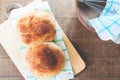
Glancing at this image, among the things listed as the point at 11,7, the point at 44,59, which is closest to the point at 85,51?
the point at 44,59

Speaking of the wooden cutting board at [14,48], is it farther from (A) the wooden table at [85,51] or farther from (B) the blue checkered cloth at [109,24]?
(B) the blue checkered cloth at [109,24]

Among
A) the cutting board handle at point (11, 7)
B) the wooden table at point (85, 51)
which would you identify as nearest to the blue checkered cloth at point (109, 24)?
the wooden table at point (85, 51)

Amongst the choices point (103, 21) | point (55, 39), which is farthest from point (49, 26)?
point (103, 21)

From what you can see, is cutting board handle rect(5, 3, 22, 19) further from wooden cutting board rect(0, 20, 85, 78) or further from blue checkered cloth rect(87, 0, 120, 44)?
blue checkered cloth rect(87, 0, 120, 44)

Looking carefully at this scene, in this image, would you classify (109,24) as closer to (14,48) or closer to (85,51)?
(85,51)

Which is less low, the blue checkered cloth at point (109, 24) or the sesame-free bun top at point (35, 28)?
the blue checkered cloth at point (109, 24)

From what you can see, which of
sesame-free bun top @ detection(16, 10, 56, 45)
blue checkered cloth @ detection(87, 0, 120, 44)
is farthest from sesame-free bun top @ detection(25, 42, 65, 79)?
blue checkered cloth @ detection(87, 0, 120, 44)

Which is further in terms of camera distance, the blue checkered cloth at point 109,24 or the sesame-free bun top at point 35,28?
the sesame-free bun top at point 35,28
